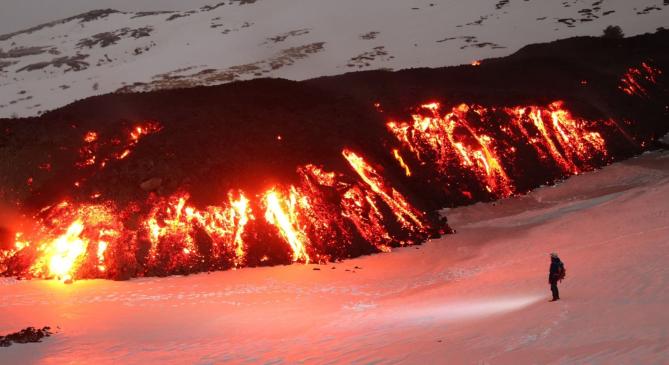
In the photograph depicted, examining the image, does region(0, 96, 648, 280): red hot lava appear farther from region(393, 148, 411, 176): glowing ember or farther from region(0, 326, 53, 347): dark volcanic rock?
region(0, 326, 53, 347): dark volcanic rock

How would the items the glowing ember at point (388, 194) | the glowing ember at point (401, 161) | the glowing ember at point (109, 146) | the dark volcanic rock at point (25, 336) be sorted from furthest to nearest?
the glowing ember at point (401, 161), the glowing ember at point (109, 146), the glowing ember at point (388, 194), the dark volcanic rock at point (25, 336)

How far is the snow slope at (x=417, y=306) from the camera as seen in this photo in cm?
816

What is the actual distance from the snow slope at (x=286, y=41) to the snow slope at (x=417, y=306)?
33047 mm

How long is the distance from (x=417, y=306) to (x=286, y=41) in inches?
2268

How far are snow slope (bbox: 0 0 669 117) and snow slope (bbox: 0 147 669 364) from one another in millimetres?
33047

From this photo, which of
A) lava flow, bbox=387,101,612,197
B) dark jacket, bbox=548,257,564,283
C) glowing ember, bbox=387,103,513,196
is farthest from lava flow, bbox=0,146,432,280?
dark jacket, bbox=548,257,564,283

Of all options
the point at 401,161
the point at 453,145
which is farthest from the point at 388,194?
the point at 453,145

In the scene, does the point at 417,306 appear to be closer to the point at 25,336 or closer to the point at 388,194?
the point at 25,336

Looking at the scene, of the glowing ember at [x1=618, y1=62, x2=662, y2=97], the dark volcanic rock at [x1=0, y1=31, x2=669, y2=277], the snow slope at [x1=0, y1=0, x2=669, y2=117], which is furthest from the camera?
the snow slope at [x1=0, y1=0, x2=669, y2=117]

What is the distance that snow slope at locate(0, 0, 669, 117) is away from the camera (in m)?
53.8

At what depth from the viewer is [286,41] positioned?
219 feet

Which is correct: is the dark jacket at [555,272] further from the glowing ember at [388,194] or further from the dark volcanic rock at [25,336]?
the glowing ember at [388,194]

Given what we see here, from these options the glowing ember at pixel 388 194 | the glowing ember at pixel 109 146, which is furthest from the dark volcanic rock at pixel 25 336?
the glowing ember at pixel 388 194

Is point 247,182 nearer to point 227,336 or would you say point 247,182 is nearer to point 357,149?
point 357,149
